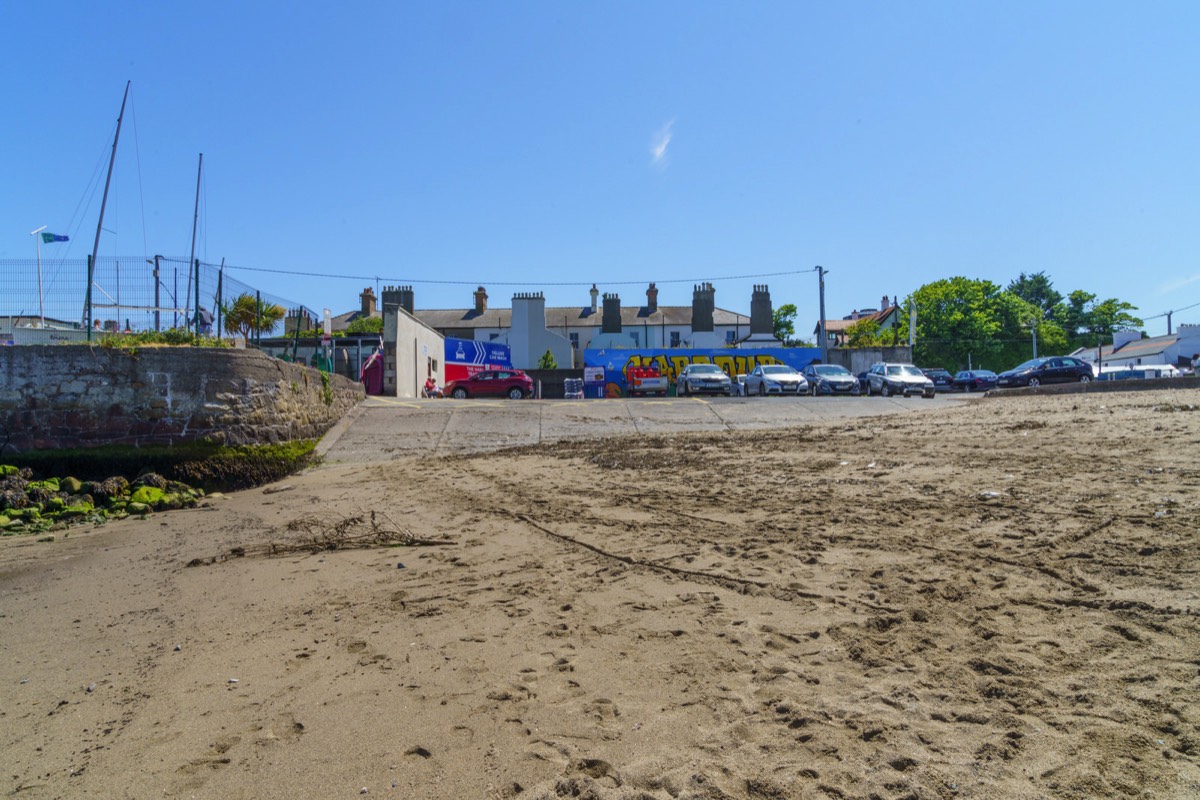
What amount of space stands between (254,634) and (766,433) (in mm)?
10612

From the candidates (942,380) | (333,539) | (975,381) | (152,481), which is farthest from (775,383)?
(333,539)

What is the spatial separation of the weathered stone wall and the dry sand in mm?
3166

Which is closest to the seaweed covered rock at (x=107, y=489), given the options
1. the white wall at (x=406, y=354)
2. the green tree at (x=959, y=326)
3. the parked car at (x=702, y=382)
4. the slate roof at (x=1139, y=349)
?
the white wall at (x=406, y=354)

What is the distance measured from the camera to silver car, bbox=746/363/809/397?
2619cm

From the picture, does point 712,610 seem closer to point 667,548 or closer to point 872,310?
point 667,548

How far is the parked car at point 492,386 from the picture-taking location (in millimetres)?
27562

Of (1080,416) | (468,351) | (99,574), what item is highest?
(468,351)

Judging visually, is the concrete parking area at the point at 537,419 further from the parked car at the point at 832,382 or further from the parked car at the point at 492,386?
the parked car at the point at 492,386

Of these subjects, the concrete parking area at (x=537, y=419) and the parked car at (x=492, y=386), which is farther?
the parked car at (x=492, y=386)

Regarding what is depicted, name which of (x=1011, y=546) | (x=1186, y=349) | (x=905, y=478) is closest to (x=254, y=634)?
(x=1011, y=546)

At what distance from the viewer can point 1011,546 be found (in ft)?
16.3

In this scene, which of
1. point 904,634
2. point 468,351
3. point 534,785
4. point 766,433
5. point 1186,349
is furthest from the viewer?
point 1186,349

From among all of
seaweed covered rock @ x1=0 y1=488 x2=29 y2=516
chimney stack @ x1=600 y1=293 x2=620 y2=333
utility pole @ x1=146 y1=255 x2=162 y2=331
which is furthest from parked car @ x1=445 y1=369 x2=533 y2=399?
chimney stack @ x1=600 y1=293 x2=620 y2=333

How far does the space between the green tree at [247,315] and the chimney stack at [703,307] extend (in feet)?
162
